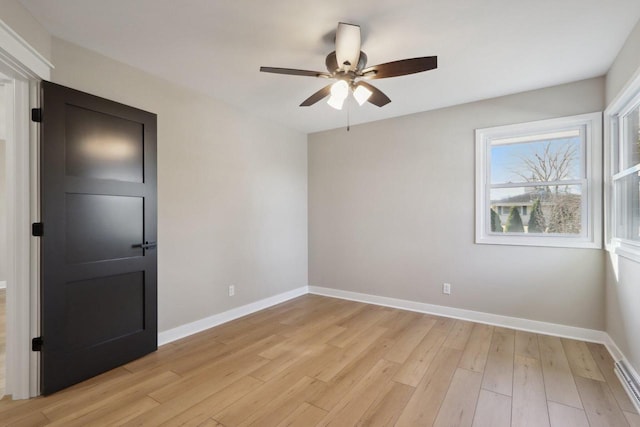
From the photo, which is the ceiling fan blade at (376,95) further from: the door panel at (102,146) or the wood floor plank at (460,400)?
Answer: the wood floor plank at (460,400)

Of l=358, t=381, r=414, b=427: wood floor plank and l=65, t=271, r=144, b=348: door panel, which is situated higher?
l=65, t=271, r=144, b=348: door panel

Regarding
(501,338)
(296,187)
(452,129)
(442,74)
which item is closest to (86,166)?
(296,187)

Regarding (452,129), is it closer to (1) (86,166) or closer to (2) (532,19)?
(2) (532,19)

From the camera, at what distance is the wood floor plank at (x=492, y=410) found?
72.6 inches

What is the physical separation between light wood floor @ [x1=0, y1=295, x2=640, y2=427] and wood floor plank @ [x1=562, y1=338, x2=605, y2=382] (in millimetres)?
14

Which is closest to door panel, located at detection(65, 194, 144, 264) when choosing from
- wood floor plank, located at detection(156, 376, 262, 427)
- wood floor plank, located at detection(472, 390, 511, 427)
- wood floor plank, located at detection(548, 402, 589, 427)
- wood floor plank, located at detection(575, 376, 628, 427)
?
wood floor plank, located at detection(156, 376, 262, 427)

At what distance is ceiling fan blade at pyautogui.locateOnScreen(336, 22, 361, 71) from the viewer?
1.92 metres

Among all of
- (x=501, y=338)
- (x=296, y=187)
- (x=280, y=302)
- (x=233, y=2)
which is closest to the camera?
(x=233, y=2)

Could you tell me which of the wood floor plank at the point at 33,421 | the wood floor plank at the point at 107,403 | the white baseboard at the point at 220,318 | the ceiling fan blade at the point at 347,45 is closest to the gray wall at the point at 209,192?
the white baseboard at the point at 220,318

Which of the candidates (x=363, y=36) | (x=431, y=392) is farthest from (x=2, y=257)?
(x=431, y=392)

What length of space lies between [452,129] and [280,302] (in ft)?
10.8

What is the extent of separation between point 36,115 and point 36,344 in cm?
161

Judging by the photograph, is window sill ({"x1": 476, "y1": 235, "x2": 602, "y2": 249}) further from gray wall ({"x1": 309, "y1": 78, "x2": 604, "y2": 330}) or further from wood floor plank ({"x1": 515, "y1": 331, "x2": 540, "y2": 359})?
wood floor plank ({"x1": 515, "y1": 331, "x2": 540, "y2": 359})

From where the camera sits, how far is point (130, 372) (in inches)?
96.3
